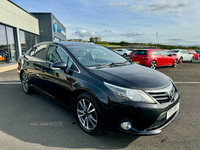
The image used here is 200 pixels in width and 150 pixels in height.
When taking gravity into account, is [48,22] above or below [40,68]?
above

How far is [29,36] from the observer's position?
59.5ft

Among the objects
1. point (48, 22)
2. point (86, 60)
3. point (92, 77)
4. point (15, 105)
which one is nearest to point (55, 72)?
point (86, 60)

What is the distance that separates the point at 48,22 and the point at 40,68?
22.1m

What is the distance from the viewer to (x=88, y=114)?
2.56 metres

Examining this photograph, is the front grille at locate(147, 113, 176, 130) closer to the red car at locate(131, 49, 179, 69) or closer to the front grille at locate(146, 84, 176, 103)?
the front grille at locate(146, 84, 176, 103)

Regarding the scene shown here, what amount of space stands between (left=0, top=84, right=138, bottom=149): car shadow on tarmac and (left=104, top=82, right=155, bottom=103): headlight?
0.77m

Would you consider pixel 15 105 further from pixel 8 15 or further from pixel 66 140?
pixel 8 15

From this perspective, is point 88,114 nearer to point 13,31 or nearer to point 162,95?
point 162,95

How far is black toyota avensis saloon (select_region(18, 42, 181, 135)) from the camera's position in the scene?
83.7 inches

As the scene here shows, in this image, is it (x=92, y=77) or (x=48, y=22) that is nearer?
(x=92, y=77)

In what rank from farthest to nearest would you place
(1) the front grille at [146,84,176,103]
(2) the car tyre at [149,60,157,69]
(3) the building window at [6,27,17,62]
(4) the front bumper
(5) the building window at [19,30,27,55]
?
(5) the building window at [19,30,27,55]
(3) the building window at [6,27,17,62]
(2) the car tyre at [149,60,157,69]
(1) the front grille at [146,84,176,103]
(4) the front bumper

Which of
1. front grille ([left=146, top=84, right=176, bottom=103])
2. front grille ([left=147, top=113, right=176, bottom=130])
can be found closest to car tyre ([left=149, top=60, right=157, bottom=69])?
front grille ([left=146, top=84, right=176, bottom=103])

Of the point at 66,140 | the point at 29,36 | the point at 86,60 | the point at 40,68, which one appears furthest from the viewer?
the point at 29,36

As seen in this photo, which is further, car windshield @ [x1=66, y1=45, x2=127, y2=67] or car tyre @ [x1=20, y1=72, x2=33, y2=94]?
car tyre @ [x1=20, y1=72, x2=33, y2=94]
